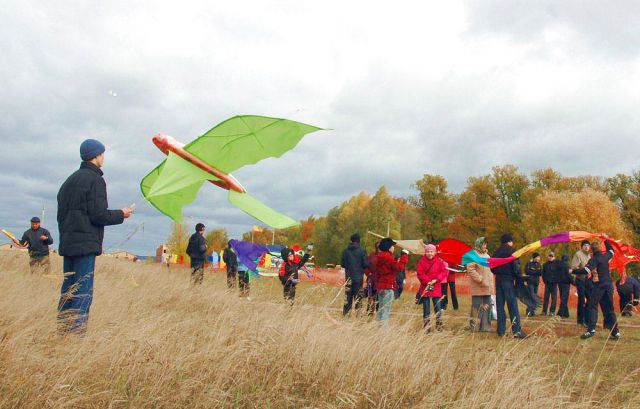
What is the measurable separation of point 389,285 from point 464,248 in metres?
2.84

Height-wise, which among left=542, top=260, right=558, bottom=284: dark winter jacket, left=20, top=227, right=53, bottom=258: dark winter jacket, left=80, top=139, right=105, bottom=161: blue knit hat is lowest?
left=542, top=260, right=558, bottom=284: dark winter jacket

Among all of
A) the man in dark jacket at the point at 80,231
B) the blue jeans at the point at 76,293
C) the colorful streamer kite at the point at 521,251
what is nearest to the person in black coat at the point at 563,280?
the colorful streamer kite at the point at 521,251

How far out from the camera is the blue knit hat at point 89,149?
466 cm

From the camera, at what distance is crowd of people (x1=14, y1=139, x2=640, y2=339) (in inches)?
177

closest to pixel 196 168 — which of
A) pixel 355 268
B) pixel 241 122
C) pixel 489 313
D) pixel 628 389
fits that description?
pixel 241 122

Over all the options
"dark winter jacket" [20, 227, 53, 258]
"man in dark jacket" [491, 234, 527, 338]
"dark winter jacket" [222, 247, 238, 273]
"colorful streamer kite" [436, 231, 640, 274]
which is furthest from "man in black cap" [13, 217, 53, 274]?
"man in dark jacket" [491, 234, 527, 338]

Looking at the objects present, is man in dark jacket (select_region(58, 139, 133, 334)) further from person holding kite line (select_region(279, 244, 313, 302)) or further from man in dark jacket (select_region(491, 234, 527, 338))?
man in dark jacket (select_region(491, 234, 527, 338))

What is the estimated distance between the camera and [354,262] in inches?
376

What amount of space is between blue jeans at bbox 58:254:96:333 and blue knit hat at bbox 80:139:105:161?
0.88m

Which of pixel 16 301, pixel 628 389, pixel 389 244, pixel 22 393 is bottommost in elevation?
pixel 628 389

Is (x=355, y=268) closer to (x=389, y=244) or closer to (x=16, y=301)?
(x=389, y=244)

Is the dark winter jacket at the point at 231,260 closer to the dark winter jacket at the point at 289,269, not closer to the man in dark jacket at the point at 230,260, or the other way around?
the man in dark jacket at the point at 230,260

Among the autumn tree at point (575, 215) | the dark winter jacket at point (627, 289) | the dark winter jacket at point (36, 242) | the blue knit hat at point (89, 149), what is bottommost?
the dark winter jacket at point (627, 289)

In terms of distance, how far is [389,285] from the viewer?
8.24m
